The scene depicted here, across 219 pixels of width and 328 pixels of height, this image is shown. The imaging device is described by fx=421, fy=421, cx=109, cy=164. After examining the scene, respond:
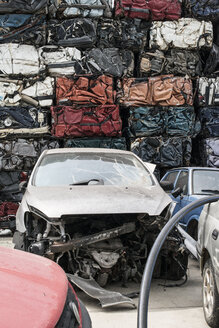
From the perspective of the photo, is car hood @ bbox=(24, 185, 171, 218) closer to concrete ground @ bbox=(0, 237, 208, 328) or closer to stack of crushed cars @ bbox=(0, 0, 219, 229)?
concrete ground @ bbox=(0, 237, 208, 328)

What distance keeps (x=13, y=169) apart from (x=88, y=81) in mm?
3165

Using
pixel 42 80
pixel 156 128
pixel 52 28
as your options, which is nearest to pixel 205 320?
pixel 156 128

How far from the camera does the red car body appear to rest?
1.68m

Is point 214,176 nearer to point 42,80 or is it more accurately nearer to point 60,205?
point 60,205

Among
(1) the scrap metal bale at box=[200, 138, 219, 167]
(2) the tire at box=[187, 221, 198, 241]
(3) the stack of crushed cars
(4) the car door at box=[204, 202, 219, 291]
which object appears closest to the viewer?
(4) the car door at box=[204, 202, 219, 291]

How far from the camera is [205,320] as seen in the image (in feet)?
13.0

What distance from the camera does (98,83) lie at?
11547 millimetres

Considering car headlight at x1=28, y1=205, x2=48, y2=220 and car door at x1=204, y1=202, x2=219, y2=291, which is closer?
car door at x1=204, y1=202, x2=219, y2=291

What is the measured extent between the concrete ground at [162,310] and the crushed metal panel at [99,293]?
9cm

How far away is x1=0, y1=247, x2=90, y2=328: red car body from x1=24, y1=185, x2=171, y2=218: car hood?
2202mm

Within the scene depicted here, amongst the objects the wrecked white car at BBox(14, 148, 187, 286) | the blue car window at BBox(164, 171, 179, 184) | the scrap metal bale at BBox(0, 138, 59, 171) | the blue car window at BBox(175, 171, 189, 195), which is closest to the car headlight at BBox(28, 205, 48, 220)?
the wrecked white car at BBox(14, 148, 187, 286)

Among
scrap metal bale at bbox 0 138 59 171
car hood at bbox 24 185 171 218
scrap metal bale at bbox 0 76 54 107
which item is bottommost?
scrap metal bale at bbox 0 138 59 171

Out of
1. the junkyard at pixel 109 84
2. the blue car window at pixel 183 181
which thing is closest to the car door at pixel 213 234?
the blue car window at pixel 183 181

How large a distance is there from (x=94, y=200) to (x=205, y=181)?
361 centimetres
